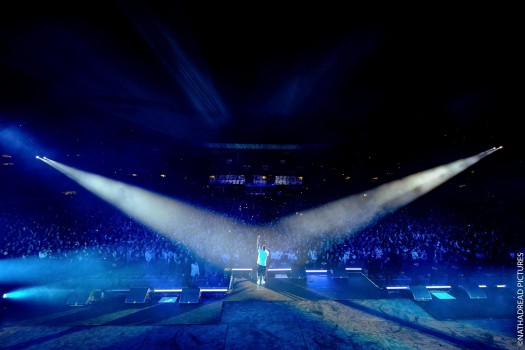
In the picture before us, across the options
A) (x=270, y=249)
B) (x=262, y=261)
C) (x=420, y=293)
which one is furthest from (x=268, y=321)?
(x=270, y=249)

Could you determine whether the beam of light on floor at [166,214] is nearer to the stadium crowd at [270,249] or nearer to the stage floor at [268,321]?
the stadium crowd at [270,249]

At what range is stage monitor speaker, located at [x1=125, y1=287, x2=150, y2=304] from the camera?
8484 mm

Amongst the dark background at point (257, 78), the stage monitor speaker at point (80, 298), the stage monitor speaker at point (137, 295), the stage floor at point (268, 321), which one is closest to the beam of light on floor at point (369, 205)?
the dark background at point (257, 78)

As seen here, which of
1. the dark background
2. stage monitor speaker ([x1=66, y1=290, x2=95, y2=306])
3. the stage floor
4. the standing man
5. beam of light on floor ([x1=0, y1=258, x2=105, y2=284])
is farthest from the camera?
beam of light on floor ([x1=0, y1=258, x2=105, y2=284])

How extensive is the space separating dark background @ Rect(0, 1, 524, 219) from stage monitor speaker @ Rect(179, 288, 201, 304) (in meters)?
5.69

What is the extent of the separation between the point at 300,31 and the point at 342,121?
207 inches

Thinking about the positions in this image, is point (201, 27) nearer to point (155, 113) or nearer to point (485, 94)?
point (155, 113)

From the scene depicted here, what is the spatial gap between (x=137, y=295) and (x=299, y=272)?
627cm

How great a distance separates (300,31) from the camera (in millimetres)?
4047

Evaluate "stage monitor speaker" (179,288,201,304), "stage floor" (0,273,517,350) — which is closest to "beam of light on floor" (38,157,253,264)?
"stage monitor speaker" (179,288,201,304)

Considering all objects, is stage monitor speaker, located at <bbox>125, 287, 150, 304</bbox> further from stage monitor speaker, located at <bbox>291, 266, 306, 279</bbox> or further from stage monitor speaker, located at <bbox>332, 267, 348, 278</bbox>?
stage monitor speaker, located at <bbox>332, 267, 348, 278</bbox>

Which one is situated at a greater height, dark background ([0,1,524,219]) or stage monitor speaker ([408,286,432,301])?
dark background ([0,1,524,219])

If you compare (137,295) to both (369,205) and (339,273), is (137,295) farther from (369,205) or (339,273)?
(369,205)

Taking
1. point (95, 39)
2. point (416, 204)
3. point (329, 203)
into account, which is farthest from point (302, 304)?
point (416, 204)
